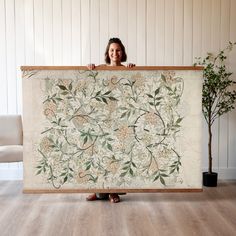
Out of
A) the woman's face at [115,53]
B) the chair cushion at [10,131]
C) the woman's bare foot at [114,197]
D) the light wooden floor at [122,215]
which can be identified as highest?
the woman's face at [115,53]

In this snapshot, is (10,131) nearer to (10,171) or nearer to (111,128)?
(10,171)

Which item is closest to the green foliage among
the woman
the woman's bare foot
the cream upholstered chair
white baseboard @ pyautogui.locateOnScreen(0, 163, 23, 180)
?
the woman

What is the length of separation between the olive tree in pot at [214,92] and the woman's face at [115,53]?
1039 mm

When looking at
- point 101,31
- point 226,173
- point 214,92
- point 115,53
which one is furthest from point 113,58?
point 226,173

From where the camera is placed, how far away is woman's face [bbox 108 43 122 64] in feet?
12.3

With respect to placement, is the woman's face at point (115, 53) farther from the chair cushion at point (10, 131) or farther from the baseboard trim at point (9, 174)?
the baseboard trim at point (9, 174)

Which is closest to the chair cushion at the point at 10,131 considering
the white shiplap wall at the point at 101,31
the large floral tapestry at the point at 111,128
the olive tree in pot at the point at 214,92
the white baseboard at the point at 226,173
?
the white shiplap wall at the point at 101,31

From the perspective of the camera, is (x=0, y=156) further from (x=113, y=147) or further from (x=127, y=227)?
(x=127, y=227)

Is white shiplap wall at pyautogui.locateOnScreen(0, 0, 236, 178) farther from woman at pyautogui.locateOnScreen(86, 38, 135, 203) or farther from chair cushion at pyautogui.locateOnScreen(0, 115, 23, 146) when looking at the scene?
woman at pyautogui.locateOnScreen(86, 38, 135, 203)

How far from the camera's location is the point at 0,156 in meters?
3.82

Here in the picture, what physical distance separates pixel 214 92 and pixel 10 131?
2189 millimetres

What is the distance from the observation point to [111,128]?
346cm

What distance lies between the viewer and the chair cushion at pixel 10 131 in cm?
420

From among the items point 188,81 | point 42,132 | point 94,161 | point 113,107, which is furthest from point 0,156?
point 188,81
